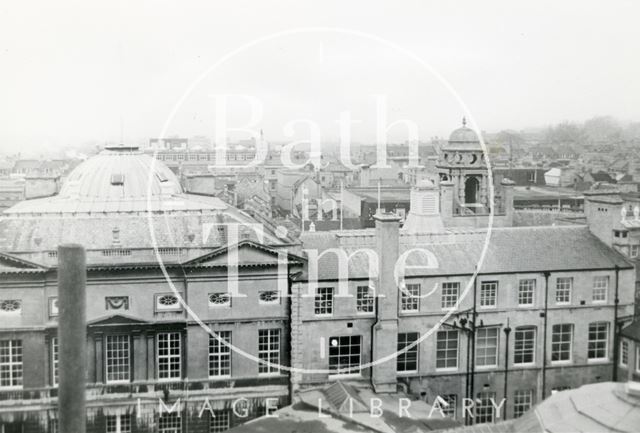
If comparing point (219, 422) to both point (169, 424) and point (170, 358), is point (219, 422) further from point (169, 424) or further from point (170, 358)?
point (170, 358)

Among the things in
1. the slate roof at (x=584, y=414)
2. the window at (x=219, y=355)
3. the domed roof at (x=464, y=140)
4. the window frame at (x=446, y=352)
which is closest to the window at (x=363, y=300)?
the window frame at (x=446, y=352)

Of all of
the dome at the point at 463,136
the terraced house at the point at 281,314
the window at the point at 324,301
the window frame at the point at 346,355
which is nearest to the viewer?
the terraced house at the point at 281,314

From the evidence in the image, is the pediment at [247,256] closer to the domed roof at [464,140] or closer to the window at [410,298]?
the window at [410,298]

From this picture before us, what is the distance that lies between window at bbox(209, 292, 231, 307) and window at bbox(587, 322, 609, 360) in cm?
1568

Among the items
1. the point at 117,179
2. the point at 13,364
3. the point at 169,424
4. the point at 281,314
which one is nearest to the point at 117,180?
the point at 117,179

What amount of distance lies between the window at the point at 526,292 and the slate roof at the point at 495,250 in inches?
22.1

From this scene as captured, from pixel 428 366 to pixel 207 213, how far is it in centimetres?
1125

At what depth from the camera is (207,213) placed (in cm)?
3328

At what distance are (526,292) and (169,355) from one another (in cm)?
1512

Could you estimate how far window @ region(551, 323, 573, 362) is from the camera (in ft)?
110

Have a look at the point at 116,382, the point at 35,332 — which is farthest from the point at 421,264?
the point at 35,332

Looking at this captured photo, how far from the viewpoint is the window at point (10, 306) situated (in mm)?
29734

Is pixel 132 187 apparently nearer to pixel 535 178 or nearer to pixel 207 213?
pixel 207 213

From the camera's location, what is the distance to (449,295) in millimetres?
32594
